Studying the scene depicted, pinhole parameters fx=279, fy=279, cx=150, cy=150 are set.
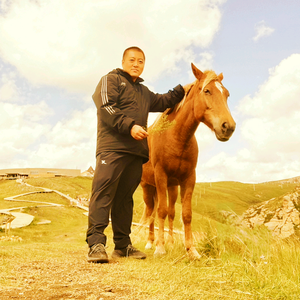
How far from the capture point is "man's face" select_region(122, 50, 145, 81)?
14.6 ft

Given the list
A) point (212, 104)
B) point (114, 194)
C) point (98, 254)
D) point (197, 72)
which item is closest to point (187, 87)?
point (197, 72)

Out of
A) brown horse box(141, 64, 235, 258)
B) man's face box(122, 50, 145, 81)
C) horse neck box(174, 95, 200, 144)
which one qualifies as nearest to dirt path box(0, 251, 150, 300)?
brown horse box(141, 64, 235, 258)

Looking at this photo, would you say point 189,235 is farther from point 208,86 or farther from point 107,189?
point 208,86

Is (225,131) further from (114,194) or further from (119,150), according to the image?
(114,194)

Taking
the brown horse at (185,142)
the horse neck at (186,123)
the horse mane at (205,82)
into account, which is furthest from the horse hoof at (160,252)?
the horse mane at (205,82)

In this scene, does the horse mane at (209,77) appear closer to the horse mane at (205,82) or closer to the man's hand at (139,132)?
the horse mane at (205,82)

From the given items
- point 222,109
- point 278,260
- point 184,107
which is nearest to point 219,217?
point 278,260

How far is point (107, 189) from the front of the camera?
400 cm

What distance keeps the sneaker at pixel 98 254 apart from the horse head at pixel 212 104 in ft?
7.03

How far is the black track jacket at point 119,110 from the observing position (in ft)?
12.9

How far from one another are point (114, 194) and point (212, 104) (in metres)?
1.92

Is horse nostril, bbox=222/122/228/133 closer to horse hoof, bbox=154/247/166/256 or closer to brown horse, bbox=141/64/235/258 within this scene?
brown horse, bbox=141/64/235/258

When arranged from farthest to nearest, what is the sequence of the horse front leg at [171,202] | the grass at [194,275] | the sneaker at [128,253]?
the horse front leg at [171,202], the sneaker at [128,253], the grass at [194,275]

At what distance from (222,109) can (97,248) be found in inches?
98.9
